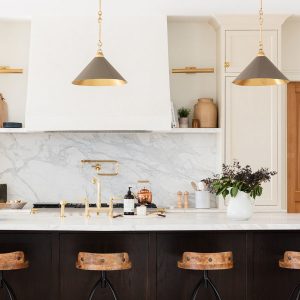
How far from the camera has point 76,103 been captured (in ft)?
20.3

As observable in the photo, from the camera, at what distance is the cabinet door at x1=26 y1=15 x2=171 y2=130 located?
6.17 m

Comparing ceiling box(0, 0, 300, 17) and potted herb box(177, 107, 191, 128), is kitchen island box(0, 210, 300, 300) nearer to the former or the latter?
potted herb box(177, 107, 191, 128)

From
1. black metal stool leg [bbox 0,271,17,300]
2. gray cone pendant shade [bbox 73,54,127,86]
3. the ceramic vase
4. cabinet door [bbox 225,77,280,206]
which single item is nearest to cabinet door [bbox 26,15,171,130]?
the ceramic vase

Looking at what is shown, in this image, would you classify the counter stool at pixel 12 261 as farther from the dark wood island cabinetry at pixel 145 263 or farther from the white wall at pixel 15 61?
the white wall at pixel 15 61

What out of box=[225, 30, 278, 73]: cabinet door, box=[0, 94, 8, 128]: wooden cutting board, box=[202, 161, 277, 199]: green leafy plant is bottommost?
box=[202, 161, 277, 199]: green leafy plant

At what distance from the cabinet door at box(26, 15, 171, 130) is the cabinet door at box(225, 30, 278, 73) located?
0.67 m

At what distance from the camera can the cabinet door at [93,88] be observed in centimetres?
617

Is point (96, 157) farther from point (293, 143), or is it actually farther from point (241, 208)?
point (241, 208)

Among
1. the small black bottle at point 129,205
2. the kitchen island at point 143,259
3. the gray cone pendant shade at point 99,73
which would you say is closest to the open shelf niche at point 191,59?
the small black bottle at point 129,205

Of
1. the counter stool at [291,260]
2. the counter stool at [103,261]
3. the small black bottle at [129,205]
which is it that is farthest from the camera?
the small black bottle at [129,205]

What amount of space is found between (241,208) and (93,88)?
2269 mm

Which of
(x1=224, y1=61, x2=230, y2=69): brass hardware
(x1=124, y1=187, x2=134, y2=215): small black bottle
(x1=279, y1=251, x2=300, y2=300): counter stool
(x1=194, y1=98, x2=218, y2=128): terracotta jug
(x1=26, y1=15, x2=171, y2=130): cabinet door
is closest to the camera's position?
(x1=279, y1=251, x2=300, y2=300): counter stool

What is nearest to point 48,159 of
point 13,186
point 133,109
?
point 13,186

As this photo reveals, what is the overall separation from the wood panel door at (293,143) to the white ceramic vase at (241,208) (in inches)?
89.3
